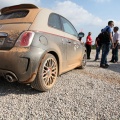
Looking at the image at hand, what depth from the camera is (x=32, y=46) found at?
11.6 ft

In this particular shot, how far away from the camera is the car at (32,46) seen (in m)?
3.47

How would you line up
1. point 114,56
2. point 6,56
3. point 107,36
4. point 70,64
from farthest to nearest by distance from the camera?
point 114,56, point 107,36, point 70,64, point 6,56

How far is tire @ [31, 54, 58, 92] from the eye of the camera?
12.3 ft

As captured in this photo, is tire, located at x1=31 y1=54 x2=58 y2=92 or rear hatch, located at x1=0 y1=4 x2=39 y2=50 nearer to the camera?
rear hatch, located at x1=0 y1=4 x2=39 y2=50

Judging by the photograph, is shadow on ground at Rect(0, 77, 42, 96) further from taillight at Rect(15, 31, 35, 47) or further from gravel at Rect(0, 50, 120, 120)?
taillight at Rect(15, 31, 35, 47)

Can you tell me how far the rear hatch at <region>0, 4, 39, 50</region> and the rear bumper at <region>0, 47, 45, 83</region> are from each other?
6.9 inches

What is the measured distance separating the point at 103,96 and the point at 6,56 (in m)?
1.94

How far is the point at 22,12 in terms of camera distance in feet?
14.0

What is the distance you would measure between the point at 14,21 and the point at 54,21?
3.02 ft

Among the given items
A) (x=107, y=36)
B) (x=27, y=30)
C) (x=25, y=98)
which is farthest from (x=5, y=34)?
(x=107, y=36)

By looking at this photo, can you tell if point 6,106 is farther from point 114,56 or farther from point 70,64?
point 114,56

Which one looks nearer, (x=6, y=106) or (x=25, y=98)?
(x=6, y=106)

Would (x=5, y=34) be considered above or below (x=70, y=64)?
above

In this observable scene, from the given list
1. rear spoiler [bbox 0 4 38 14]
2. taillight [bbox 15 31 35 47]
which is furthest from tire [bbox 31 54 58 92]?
rear spoiler [bbox 0 4 38 14]
